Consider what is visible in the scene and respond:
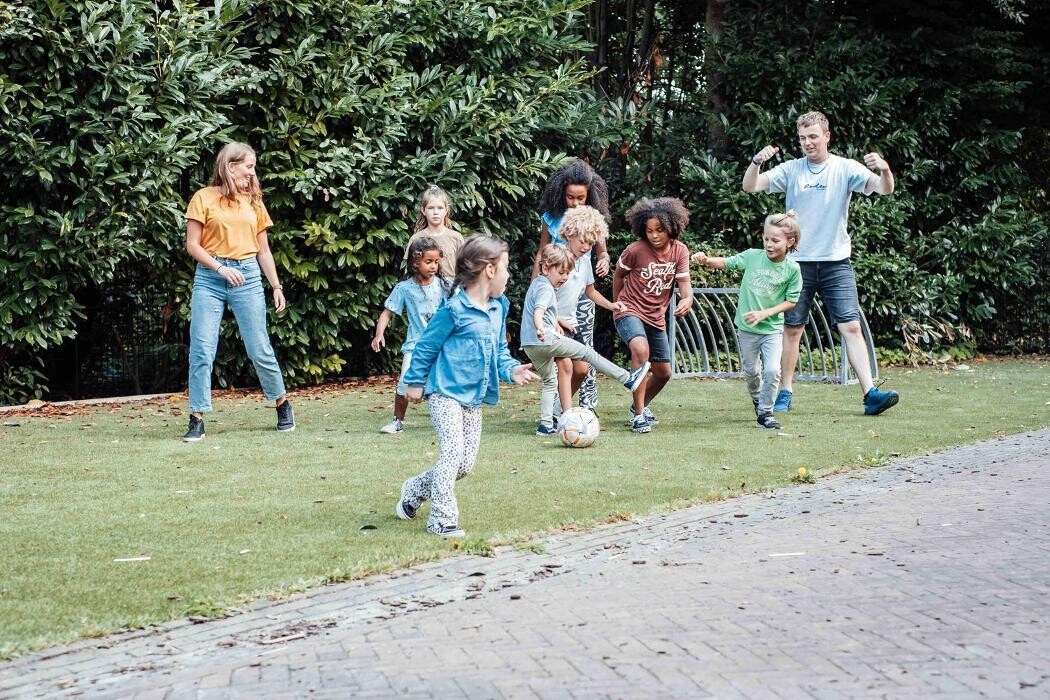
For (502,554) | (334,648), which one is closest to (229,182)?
(502,554)

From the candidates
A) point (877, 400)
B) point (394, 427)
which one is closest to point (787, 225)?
point (877, 400)

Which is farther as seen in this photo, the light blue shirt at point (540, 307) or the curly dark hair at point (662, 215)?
the curly dark hair at point (662, 215)

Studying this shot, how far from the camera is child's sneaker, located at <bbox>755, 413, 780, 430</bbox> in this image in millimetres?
9539

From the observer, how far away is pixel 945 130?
55.8 feet

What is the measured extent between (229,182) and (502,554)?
4.46m

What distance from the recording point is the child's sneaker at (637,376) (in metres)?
8.77

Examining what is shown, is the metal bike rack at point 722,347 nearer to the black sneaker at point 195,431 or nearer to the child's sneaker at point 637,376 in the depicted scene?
the child's sneaker at point 637,376

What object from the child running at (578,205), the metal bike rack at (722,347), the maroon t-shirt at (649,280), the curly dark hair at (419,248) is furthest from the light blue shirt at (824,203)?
the metal bike rack at (722,347)

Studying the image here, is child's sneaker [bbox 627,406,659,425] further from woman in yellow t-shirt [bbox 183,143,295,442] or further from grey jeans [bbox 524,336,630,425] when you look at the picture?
woman in yellow t-shirt [bbox 183,143,295,442]

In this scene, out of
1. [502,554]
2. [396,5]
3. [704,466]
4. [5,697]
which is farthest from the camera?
[396,5]

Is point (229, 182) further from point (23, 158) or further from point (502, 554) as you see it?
point (502, 554)

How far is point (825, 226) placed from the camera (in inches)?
393

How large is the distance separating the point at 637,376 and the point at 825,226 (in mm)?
2279

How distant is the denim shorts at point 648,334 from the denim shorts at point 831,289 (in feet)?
4.45
